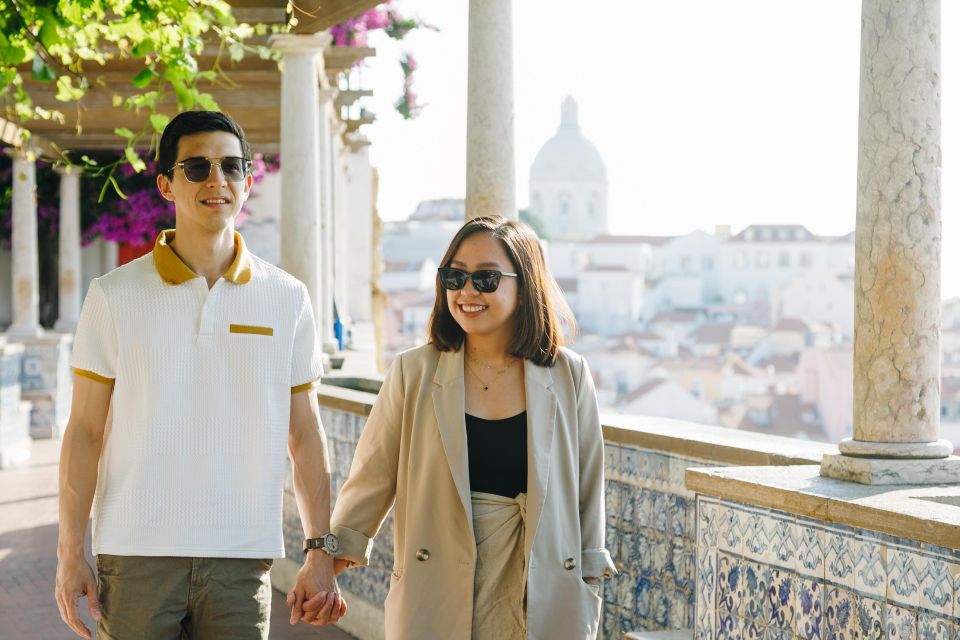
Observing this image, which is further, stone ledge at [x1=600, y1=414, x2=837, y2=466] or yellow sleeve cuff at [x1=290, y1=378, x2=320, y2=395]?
stone ledge at [x1=600, y1=414, x2=837, y2=466]

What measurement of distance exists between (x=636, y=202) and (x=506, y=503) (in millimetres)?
134630

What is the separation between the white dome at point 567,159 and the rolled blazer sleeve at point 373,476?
12622cm

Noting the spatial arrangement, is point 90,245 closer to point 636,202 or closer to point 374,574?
point 374,574

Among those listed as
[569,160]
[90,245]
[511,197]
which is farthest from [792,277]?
[511,197]

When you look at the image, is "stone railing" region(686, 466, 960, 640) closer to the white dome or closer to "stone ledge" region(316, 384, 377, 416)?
"stone ledge" region(316, 384, 377, 416)

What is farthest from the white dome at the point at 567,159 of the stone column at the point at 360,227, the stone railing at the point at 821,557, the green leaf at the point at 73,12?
the stone railing at the point at 821,557

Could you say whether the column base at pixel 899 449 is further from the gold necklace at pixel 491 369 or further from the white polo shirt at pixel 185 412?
the white polo shirt at pixel 185 412

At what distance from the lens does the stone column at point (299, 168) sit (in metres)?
9.03

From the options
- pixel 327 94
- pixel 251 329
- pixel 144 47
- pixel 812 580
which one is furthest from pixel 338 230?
pixel 251 329

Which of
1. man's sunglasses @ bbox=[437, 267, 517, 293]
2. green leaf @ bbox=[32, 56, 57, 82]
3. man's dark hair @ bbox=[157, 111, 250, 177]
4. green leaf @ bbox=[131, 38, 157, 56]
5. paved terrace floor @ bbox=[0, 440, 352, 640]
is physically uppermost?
green leaf @ bbox=[131, 38, 157, 56]

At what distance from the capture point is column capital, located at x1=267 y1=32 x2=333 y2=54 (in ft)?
29.0

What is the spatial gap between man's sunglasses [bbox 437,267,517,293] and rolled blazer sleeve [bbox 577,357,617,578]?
272 mm

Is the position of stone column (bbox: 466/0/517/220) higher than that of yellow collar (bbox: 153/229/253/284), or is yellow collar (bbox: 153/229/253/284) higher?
stone column (bbox: 466/0/517/220)

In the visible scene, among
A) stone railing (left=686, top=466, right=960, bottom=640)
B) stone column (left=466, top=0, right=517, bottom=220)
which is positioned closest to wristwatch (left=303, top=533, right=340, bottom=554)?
stone railing (left=686, top=466, right=960, bottom=640)
